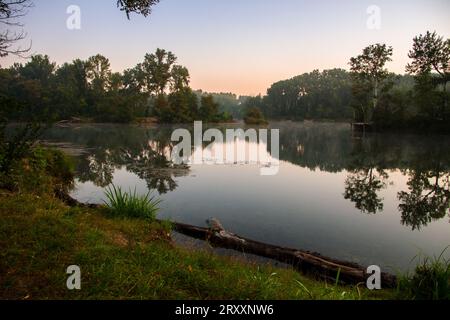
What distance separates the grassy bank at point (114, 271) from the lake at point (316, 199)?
7.39ft

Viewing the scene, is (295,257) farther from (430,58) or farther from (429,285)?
(430,58)

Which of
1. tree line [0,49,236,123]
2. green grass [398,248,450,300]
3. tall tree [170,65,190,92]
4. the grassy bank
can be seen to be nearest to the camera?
the grassy bank

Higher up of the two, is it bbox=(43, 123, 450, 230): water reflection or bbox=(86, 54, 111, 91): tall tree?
bbox=(86, 54, 111, 91): tall tree

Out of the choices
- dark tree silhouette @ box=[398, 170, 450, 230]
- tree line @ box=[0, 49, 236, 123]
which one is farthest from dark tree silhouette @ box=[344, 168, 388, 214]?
tree line @ box=[0, 49, 236, 123]

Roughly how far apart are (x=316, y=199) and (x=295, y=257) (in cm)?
488

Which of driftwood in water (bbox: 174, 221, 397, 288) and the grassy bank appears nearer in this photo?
the grassy bank

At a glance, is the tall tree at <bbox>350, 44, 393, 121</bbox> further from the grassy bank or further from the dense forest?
the grassy bank

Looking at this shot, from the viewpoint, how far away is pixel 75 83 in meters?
69.7

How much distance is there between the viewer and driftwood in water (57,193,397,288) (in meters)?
4.60

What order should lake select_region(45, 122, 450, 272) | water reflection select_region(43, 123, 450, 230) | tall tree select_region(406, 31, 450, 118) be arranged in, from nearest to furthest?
lake select_region(45, 122, 450, 272)
water reflection select_region(43, 123, 450, 230)
tall tree select_region(406, 31, 450, 118)

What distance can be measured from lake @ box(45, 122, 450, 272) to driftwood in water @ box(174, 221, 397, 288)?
2.61 feet

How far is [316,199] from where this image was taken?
9766 millimetres

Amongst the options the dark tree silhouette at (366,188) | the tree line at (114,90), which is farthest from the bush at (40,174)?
the tree line at (114,90)

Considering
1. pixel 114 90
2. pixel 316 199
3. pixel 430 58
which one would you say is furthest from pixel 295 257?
pixel 114 90
